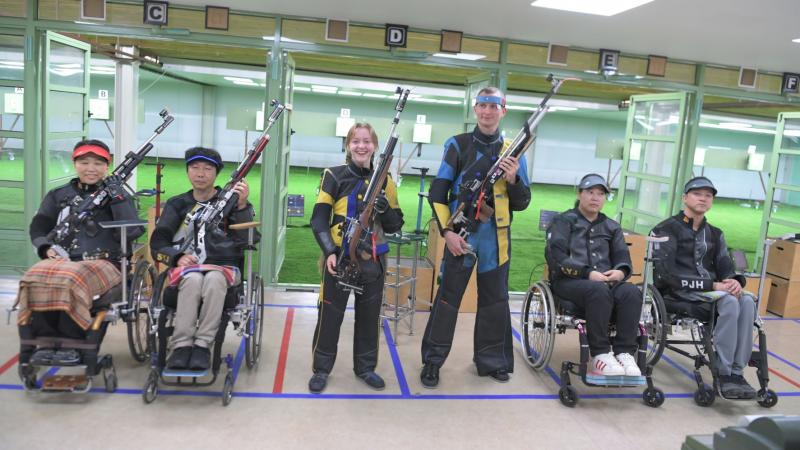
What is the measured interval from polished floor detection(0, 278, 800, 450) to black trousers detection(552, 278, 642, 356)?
1.15 feet

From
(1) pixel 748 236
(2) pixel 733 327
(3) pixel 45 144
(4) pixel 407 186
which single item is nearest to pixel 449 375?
(2) pixel 733 327

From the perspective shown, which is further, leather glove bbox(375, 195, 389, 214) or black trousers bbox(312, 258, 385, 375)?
black trousers bbox(312, 258, 385, 375)

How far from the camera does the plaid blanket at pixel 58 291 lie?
2898 millimetres

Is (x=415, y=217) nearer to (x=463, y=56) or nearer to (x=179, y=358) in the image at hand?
(x=463, y=56)

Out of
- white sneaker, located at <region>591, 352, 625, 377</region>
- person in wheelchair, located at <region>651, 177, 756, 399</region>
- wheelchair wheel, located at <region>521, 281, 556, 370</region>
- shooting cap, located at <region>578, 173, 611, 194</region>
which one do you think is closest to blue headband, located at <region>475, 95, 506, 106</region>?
shooting cap, located at <region>578, 173, 611, 194</region>

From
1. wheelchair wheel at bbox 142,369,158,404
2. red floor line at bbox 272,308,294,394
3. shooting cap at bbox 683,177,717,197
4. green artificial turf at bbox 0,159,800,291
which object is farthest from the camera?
green artificial turf at bbox 0,159,800,291

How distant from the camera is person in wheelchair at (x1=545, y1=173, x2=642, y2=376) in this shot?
3.41m

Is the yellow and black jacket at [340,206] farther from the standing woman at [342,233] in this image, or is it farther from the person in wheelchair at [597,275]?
the person in wheelchair at [597,275]

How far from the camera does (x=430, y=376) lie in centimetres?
353

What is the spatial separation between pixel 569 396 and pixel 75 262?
2793 mm

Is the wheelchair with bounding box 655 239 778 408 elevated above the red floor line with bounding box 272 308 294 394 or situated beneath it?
elevated above

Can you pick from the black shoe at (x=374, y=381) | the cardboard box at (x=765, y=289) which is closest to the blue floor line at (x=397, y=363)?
the black shoe at (x=374, y=381)

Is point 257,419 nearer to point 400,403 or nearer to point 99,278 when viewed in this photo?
point 400,403

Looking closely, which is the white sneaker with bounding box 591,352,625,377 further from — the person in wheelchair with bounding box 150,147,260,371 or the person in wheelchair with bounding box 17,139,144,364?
the person in wheelchair with bounding box 17,139,144,364
